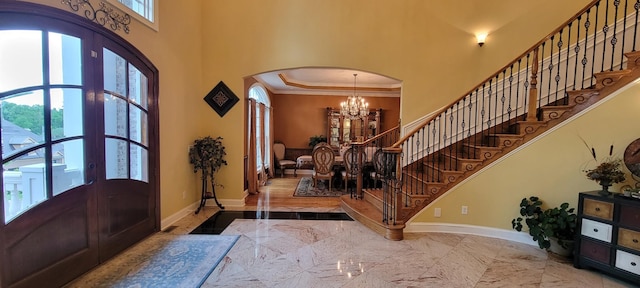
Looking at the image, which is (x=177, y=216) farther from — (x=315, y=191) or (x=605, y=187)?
(x=605, y=187)

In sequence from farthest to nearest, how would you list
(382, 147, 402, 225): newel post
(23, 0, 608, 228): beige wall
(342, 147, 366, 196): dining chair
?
1. (342, 147, 366, 196): dining chair
2. (23, 0, 608, 228): beige wall
3. (382, 147, 402, 225): newel post

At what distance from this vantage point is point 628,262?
8.43 ft

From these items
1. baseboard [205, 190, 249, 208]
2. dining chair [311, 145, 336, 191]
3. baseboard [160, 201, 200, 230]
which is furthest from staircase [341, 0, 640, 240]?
baseboard [160, 201, 200, 230]

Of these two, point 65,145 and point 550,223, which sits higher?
point 65,145

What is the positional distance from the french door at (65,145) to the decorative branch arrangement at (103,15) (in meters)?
0.10

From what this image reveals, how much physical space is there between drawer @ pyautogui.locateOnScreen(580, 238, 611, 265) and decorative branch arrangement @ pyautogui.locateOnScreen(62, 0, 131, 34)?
17.9 feet

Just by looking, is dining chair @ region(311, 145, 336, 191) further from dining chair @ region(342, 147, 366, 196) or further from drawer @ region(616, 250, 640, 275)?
drawer @ region(616, 250, 640, 275)

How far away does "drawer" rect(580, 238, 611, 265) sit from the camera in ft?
8.83

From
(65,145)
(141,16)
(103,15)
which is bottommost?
(65,145)

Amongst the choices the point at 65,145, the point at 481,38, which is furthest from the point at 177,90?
Answer: the point at 481,38

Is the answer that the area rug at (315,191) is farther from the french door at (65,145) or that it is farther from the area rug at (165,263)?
the french door at (65,145)

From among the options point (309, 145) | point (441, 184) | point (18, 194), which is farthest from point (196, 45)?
point (309, 145)

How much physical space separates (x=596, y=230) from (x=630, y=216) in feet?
0.98

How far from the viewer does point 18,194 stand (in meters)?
2.15
